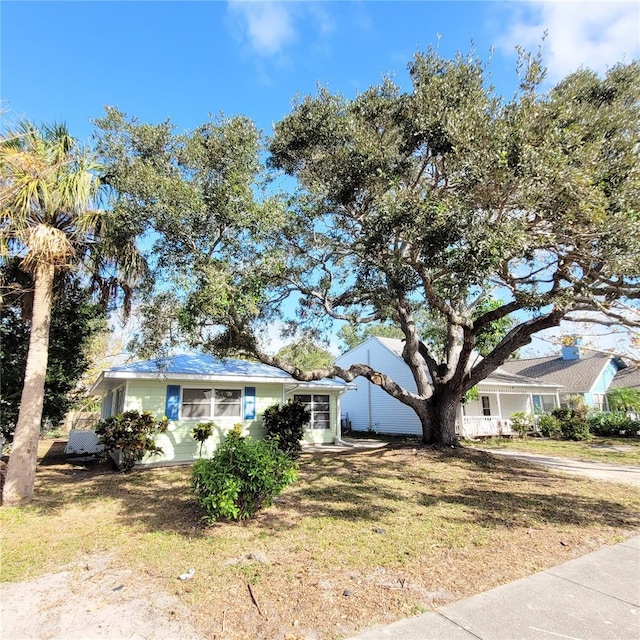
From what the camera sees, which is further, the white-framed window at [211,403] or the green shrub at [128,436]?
the white-framed window at [211,403]

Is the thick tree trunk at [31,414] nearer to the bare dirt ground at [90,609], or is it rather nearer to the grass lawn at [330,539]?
the grass lawn at [330,539]

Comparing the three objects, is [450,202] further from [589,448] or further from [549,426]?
[549,426]

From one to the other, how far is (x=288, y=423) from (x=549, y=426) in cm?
1449

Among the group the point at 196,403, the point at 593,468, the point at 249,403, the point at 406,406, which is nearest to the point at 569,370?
the point at 406,406

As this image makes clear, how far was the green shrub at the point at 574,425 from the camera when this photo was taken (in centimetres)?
1894

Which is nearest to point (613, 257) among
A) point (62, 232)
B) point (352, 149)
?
point (352, 149)

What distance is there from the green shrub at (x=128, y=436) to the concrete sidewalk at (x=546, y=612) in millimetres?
9495

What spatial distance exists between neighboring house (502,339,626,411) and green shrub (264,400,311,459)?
19288 mm

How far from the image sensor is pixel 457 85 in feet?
25.8

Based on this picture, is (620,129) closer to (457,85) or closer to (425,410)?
(457,85)

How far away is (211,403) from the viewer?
13203 millimetres

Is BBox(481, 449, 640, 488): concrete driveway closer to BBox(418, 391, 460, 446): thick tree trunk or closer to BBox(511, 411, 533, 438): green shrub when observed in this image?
BBox(418, 391, 460, 446): thick tree trunk

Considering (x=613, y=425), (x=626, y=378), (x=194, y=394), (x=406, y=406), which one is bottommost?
(x=613, y=425)

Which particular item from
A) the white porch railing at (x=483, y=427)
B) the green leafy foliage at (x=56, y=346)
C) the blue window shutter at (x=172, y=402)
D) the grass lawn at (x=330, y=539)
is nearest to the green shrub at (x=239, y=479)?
the grass lawn at (x=330, y=539)
